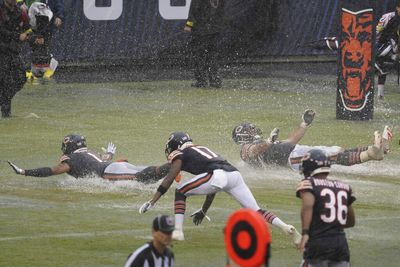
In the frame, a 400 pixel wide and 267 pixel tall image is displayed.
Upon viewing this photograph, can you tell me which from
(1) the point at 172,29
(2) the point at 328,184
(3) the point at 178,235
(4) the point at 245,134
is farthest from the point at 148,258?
(1) the point at 172,29

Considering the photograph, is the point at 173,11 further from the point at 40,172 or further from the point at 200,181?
the point at 200,181

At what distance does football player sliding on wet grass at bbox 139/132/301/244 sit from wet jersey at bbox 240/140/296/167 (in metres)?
4.84

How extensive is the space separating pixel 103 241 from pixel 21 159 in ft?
22.8

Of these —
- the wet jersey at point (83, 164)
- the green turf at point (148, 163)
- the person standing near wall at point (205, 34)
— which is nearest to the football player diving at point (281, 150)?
the green turf at point (148, 163)

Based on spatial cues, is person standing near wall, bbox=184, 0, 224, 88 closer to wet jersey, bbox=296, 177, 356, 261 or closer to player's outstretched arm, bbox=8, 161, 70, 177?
player's outstretched arm, bbox=8, 161, 70, 177

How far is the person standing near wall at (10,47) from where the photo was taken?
82.1 ft

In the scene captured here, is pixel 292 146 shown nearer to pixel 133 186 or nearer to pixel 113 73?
pixel 133 186

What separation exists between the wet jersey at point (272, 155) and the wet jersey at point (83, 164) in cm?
262

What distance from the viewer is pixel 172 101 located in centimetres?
2905

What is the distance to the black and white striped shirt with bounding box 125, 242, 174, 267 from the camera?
9383 millimetres

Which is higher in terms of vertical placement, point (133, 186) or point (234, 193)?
point (234, 193)

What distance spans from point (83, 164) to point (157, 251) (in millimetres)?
9207

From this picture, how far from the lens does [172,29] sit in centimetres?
3169

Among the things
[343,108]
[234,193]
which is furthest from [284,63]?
[234,193]
